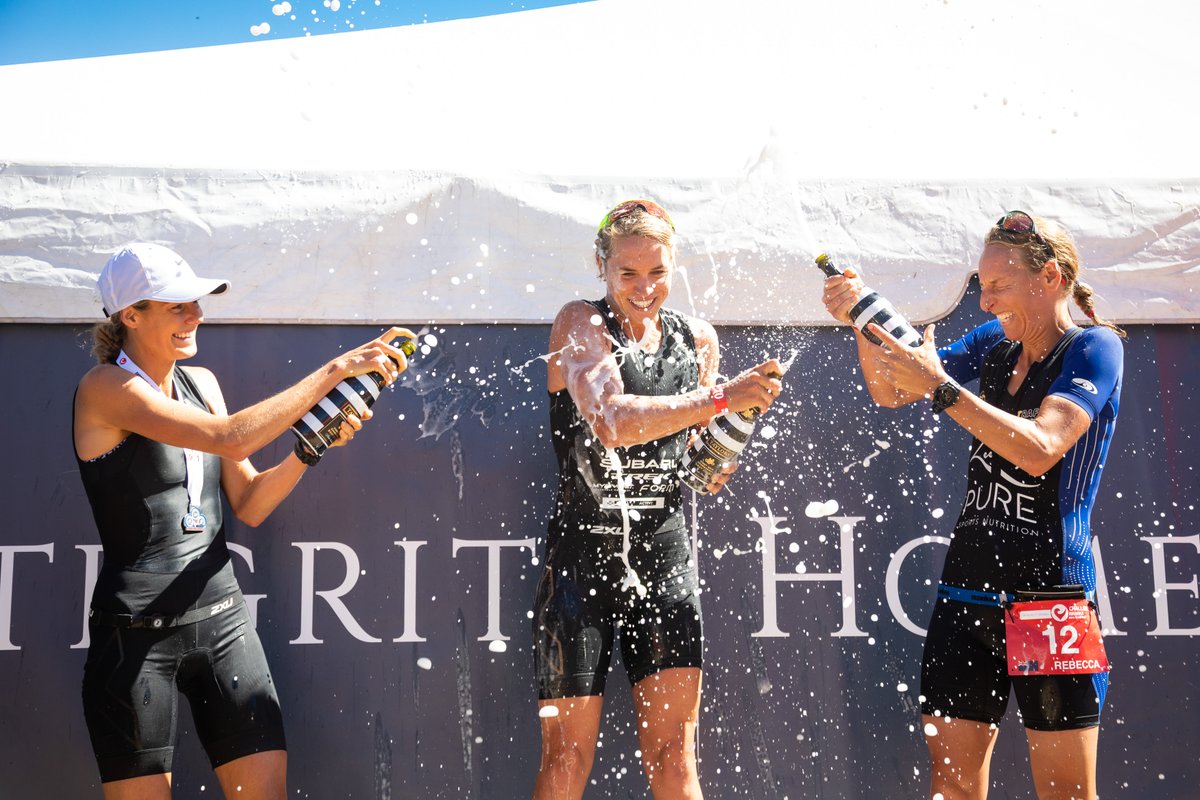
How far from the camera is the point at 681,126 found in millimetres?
3727

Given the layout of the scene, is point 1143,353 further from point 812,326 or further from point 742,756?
point 742,756

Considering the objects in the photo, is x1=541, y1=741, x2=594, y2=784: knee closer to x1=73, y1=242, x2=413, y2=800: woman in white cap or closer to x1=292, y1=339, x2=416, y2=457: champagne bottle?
x1=73, y1=242, x2=413, y2=800: woman in white cap

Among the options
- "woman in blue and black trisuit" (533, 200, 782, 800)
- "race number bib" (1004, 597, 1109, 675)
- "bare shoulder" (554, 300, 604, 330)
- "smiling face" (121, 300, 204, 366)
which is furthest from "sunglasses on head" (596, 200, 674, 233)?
"race number bib" (1004, 597, 1109, 675)

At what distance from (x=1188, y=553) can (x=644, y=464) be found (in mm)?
2032

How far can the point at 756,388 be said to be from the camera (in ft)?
9.18

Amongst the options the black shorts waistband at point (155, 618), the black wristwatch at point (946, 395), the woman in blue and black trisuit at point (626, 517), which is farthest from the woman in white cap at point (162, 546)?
the black wristwatch at point (946, 395)

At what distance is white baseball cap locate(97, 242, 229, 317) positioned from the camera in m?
2.71

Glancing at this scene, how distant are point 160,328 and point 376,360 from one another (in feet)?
1.93

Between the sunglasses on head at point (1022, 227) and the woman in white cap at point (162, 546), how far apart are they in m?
1.69

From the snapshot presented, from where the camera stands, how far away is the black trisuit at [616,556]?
288 cm

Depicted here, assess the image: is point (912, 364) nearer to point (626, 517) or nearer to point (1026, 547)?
point (1026, 547)

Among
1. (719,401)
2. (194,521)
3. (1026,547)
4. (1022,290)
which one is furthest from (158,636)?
(1022,290)

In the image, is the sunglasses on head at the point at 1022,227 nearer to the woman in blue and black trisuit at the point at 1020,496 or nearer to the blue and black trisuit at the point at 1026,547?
the woman in blue and black trisuit at the point at 1020,496

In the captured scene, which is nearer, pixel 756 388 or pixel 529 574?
pixel 756 388
